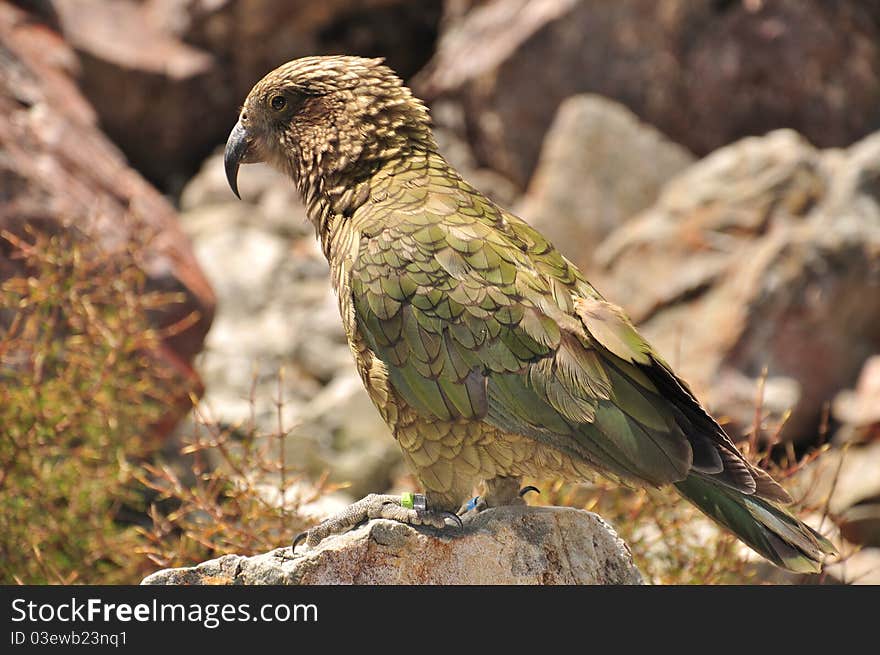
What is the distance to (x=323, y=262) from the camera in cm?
1398

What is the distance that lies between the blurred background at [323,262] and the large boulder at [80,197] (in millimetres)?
27

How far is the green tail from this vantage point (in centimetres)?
388

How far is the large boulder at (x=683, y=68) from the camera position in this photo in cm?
1244

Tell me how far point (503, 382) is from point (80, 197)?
15.3ft

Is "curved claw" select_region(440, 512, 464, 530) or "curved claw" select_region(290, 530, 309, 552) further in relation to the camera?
"curved claw" select_region(440, 512, 464, 530)

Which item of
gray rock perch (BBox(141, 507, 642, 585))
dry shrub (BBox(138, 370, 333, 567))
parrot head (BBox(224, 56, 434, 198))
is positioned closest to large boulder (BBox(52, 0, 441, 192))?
dry shrub (BBox(138, 370, 333, 567))

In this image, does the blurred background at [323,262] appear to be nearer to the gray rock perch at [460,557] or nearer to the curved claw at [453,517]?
the gray rock perch at [460,557]

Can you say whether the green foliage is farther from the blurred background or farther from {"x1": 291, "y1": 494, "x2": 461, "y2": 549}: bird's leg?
{"x1": 291, "y1": 494, "x2": 461, "y2": 549}: bird's leg

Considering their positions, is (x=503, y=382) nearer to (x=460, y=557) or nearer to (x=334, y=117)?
(x=460, y=557)

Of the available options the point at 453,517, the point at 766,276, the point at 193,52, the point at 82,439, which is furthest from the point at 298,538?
the point at 193,52
